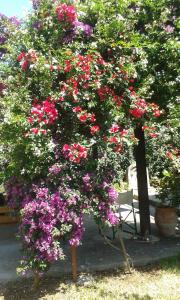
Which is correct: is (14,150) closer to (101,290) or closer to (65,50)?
(65,50)

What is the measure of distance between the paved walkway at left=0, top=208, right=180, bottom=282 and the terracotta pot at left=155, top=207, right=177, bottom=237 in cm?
15

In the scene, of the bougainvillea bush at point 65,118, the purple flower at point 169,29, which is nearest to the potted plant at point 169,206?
the bougainvillea bush at point 65,118

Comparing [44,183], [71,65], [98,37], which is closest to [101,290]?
[44,183]

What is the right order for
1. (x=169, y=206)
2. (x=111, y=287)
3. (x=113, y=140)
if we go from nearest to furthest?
(x=113, y=140)
(x=111, y=287)
(x=169, y=206)

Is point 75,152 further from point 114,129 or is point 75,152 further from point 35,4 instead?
point 35,4

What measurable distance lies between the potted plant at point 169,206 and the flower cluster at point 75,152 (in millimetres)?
2755

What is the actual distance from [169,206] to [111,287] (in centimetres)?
268

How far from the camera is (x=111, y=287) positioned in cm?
552

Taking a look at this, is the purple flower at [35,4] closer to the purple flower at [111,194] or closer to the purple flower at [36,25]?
the purple flower at [36,25]

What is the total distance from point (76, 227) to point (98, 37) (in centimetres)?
267

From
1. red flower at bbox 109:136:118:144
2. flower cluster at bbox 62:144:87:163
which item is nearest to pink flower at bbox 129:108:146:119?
red flower at bbox 109:136:118:144

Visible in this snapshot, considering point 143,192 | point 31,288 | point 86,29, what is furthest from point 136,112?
point 31,288

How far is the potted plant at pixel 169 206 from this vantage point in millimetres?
7461

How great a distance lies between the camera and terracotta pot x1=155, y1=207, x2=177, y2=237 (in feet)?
25.1
